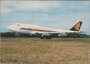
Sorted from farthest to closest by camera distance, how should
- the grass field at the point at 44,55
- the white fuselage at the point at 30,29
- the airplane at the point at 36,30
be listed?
the white fuselage at the point at 30,29, the airplane at the point at 36,30, the grass field at the point at 44,55

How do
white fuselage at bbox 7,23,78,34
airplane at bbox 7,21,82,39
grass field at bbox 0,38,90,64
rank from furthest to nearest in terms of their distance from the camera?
1. white fuselage at bbox 7,23,78,34
2. airplane at bbox 7,21,82,39
3. grass field at bbox 0,38,90,64

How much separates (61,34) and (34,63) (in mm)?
61969

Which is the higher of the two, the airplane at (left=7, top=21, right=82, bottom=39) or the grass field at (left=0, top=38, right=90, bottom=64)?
the grass field at (left=0, top=38, right=90, bottom=64)

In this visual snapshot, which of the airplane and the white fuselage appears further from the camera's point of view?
the white fuselage

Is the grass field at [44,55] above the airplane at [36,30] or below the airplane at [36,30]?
above

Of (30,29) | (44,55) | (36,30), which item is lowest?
(36,30)

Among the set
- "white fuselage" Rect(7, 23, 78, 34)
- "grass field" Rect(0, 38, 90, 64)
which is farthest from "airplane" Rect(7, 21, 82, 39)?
"grass field" Rect(0, 38, 90, 64)

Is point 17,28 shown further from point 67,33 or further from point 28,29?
point 67,33

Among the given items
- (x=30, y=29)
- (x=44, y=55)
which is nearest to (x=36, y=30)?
(x=30, y=29)

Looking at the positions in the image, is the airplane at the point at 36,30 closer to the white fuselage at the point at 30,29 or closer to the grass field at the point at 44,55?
the white fuselage at the point at 30,29

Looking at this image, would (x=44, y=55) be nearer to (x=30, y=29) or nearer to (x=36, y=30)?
(x=30, y=29)

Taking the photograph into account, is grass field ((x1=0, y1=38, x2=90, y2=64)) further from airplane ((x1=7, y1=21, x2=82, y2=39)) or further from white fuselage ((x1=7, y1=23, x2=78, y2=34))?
white fuselage ((x1=7, y1=23, x2=78, y2=34))

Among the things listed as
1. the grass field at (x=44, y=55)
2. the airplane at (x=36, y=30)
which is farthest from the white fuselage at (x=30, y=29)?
the grass field at (x=44, y=55)

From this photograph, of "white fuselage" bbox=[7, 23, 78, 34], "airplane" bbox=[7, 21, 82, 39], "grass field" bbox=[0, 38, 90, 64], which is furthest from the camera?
"white fuselage" bbox=[7, 23, 78, 34]
